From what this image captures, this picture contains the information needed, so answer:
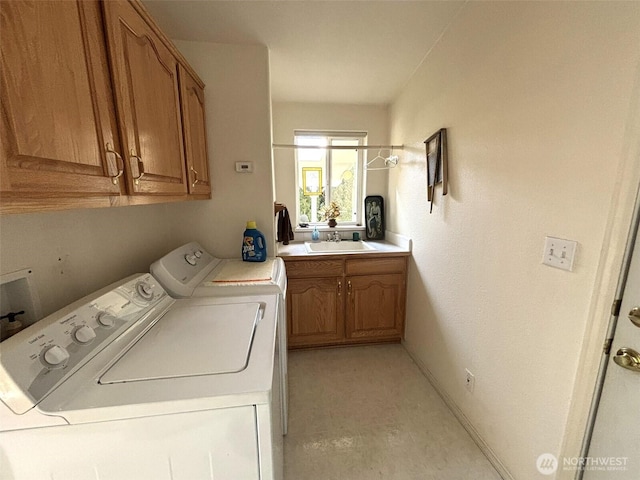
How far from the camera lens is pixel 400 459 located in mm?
1404

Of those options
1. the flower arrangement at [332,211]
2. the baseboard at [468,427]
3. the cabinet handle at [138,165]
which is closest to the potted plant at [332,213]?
the flower arrangement at [332,211]

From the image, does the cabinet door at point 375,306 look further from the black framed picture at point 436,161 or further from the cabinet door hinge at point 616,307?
the cabinet door hinge at point 616,307

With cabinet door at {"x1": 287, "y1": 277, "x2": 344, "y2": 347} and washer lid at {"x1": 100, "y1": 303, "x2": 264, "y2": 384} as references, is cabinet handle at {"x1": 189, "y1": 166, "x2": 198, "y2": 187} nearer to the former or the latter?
washer lid at {"x1": 100, "y1": 303, "x2": 264, "y2": 384}

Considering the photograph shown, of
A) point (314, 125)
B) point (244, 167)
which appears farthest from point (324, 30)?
point (314, 125)

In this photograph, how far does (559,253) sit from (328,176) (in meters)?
2.23

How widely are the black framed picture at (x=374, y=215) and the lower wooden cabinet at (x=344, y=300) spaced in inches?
22.8

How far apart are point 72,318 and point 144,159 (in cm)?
57

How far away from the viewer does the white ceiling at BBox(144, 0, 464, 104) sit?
1.39 meters

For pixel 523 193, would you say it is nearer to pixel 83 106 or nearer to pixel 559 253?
pixel 559 253

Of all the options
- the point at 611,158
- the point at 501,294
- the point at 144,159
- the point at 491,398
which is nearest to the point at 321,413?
the point at 491,398

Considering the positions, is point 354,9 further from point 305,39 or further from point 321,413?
point 321,413

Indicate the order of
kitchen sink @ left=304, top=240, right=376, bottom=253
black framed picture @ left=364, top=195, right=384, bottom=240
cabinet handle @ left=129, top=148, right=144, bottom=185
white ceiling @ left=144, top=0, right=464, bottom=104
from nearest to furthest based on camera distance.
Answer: cabinet handle @ left=129, top=148, right=144, bottom=185 → white ceiling @ left=144, top=0, right=464, bottom=104 → kitchen sink @ left=304, top=240, right=376, bottom=253 → black framed picture @ left=364, top=195, right=384, bottom=240

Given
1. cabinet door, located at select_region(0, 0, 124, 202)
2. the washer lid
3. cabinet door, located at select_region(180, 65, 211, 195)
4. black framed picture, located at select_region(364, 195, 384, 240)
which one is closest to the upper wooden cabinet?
cabinet door, located at select_region(0, 0, 124, 202)

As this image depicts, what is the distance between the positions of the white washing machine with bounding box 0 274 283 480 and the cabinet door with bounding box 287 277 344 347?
1396mm
